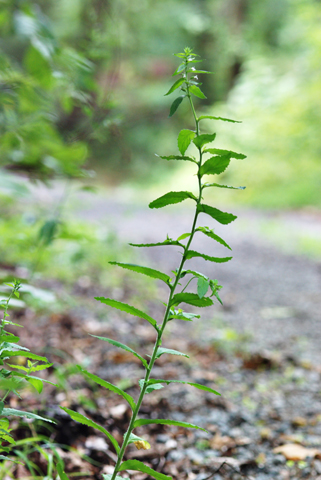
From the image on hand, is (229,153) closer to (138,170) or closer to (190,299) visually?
(190,299)

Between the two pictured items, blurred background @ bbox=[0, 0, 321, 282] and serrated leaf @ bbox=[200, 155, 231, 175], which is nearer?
serrated leaf @ bbox=[200, 155, 231, 175]

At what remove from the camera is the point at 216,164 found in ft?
2.00

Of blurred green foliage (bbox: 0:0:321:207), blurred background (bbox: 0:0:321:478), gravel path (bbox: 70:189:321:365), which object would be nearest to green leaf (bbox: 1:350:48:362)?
blurred background (bbox: 0:0:321:478)

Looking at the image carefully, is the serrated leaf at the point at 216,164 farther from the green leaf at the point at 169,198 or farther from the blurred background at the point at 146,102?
the blurred background at the point at 146,102

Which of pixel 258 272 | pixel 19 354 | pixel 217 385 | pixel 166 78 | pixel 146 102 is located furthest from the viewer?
pixel 166 78

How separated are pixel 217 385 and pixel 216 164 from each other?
1.43 metres

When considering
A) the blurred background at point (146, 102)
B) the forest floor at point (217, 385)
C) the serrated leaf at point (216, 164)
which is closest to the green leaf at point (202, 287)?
the serrated leaf at point (216, 164)

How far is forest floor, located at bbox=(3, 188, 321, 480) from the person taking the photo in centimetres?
118

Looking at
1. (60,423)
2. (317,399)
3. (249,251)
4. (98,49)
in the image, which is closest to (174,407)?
(60,423)

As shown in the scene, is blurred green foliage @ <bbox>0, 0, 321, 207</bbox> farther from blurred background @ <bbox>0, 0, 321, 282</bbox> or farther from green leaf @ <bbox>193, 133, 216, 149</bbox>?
green leaf @ <bbox>193, 133, 216, 149</bbox>

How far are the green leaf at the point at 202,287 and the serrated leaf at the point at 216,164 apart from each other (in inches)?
6.4

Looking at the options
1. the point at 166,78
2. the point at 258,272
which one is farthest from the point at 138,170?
the point at 258,272

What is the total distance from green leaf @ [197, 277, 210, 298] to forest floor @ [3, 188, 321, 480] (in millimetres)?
585

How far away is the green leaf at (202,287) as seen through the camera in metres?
0.56
